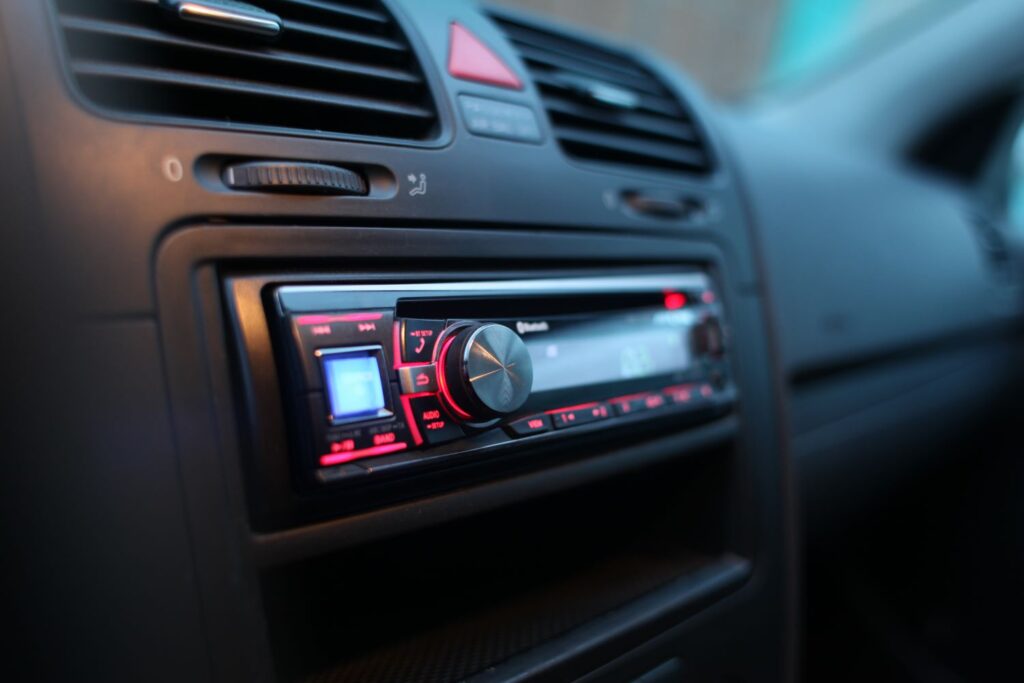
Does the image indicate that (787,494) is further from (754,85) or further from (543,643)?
(754,85)

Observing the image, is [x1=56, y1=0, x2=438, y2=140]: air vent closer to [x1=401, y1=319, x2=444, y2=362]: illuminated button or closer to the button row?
[x1=401, y1=319, x2=444, y2=362]: illuminated button

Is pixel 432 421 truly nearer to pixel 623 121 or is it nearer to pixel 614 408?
pixel 614 408

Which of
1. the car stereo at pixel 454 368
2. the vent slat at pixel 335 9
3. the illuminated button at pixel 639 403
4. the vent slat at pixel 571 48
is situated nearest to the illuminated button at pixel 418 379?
the car stereo at pixel 454 368

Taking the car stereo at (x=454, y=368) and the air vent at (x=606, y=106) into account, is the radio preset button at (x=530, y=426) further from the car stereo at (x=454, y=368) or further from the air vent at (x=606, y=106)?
the air vent at (x=606, y=106)

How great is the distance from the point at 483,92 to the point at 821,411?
40.4 inches

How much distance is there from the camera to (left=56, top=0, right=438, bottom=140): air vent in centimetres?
51

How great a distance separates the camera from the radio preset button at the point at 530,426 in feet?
2.02

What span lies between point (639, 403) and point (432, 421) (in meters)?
0.25

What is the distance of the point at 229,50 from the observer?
563 millimetres

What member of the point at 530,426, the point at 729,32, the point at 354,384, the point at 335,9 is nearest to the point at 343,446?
the point at 354,384

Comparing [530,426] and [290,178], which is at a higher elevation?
[290,178]

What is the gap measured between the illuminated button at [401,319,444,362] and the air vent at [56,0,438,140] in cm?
17

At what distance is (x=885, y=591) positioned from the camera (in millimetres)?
1763

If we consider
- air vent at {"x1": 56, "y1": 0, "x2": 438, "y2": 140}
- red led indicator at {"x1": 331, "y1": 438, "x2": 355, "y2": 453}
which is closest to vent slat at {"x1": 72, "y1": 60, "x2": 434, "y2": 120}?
air vent at {"x1": 56, "y1": 0, "x2": 438, "y2": 140}
